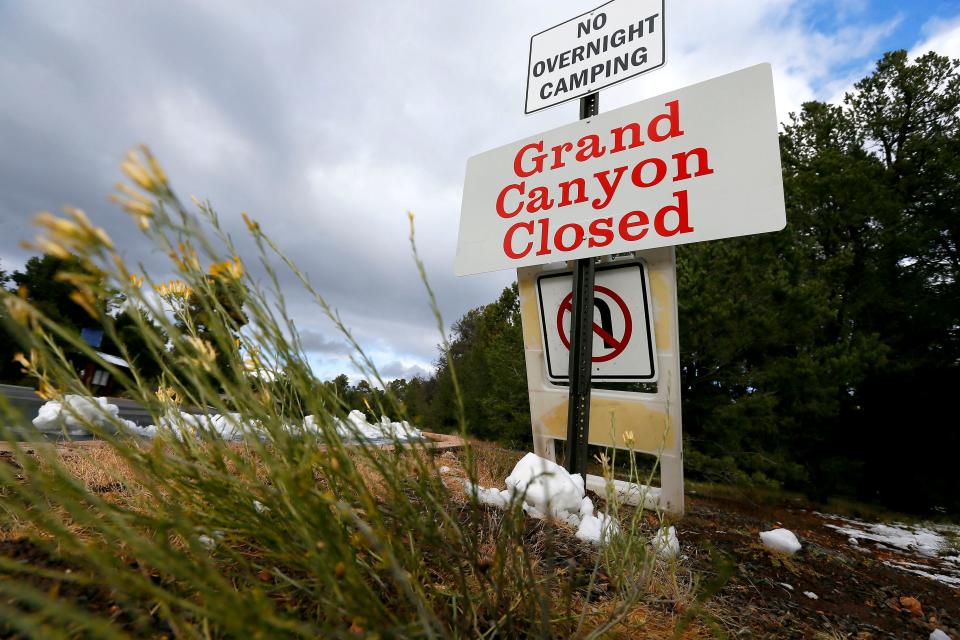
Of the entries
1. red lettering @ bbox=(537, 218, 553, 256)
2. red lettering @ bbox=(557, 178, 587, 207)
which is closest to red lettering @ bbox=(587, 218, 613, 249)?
red lettering @ bbox=(557, 178, 587, 207)

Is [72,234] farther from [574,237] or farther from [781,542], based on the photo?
[781,542]

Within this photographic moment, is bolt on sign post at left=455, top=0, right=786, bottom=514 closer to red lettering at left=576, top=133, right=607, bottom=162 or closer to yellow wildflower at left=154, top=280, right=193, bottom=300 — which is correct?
red lettering at left=576, top=133, right=607, bottom=162

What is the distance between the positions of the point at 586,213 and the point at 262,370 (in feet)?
8.51

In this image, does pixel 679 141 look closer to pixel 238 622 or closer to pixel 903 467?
pixel 238 622

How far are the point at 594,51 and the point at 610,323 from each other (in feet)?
6.87

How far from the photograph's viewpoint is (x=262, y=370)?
1.27 metres

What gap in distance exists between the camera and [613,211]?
3168 millimetres

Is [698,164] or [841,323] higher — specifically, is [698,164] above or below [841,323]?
below

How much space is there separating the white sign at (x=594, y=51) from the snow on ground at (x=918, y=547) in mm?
3938

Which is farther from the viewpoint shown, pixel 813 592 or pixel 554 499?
pixel 554 499

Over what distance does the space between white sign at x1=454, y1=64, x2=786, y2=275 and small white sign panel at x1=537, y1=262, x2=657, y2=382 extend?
325 mm

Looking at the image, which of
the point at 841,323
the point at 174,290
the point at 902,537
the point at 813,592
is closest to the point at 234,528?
the point at 174,290

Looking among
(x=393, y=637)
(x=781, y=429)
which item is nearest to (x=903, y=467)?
(x=781, y=429)

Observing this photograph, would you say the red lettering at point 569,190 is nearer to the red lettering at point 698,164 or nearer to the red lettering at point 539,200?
the red lettering at point 539,200
